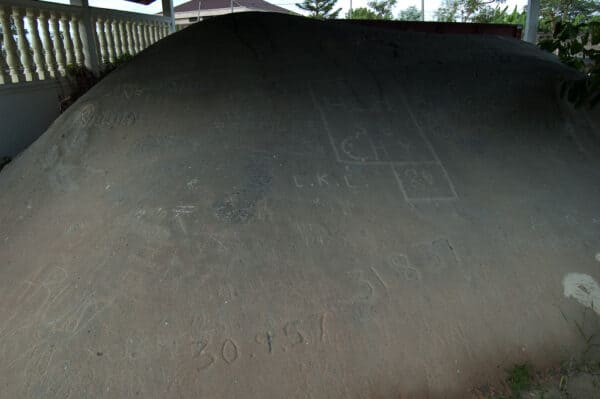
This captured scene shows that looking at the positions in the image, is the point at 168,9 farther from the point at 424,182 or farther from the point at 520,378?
the point at 520,378

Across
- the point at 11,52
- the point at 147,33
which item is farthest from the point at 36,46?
the point at 147,33

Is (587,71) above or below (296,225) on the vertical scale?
above

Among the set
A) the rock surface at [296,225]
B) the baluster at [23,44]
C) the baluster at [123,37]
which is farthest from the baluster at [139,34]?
the rock surface at [296,225]

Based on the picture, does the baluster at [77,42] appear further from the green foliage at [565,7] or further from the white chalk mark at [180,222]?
the green foliage at [565,7]

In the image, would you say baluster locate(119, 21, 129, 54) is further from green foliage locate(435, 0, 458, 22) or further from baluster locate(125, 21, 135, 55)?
green foliage locate(435, 0, 458, 22)

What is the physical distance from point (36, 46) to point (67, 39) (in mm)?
660

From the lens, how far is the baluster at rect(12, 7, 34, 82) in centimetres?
451

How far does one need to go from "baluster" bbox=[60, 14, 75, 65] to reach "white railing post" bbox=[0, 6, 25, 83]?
100cm

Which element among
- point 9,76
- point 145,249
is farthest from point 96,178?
point 9,76

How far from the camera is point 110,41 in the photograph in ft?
21.3

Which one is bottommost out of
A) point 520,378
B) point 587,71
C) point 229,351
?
point 520,378

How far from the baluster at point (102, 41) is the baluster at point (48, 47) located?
3.55ft

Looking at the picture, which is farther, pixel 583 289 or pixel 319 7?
pixel 319 7

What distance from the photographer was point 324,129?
128 inches
